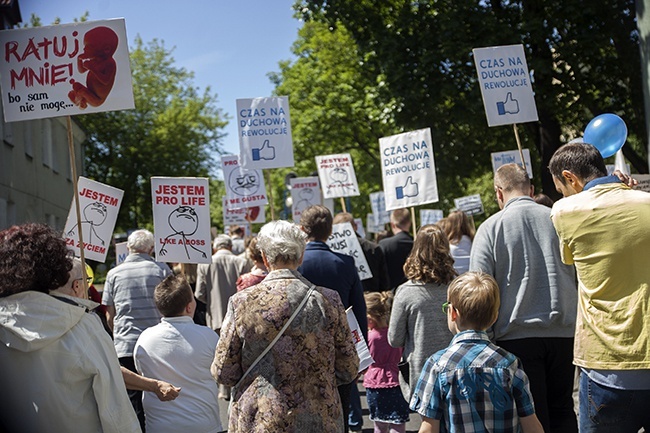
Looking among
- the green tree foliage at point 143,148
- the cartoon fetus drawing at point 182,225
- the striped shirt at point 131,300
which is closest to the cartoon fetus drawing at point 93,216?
the cartoon fetus drawing at point 182,225

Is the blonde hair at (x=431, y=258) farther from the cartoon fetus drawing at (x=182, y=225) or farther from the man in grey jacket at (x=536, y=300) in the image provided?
the cartoon fetus drawing at (x=182, y=225)

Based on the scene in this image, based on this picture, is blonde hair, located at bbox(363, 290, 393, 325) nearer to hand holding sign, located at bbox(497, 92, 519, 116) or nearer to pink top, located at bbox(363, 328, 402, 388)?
pink top, located at bbox(363, 328, 402, 388)

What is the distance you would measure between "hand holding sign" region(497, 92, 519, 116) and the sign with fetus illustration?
4.09m

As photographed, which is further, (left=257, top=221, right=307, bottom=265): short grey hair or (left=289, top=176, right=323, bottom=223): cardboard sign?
(left=289, top=176, right=323, bottom=223): cardboard sign

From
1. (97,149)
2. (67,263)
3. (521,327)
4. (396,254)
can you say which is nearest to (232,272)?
(396,254)

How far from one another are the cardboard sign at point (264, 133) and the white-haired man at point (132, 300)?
3767 millimetres

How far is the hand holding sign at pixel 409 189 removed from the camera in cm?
991

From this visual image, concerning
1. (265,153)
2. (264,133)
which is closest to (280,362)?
(265,153)

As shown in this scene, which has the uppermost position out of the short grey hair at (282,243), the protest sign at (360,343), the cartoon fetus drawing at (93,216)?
the cartoon fetus drawing at (93,216)

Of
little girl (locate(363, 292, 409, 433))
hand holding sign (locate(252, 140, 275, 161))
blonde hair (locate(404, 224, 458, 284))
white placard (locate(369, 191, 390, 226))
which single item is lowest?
little girl (locate(363, 292, 409, 433))

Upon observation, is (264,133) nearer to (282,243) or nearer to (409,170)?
(409,170)

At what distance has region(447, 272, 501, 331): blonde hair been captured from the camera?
387 cm

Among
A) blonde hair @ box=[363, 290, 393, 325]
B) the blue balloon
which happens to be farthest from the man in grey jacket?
blonde hair @ box=[363, 290, 393, 325]

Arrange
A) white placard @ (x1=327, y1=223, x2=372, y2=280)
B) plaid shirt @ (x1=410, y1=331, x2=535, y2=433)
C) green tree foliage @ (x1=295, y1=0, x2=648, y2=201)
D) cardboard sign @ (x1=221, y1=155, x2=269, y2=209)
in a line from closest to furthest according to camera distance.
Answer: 1. plaid shirt @ (x1=410, y1=331, x2=535, y2=433)
2. white placard @ (x1=327, y1=223, x2=372, y2=280)
3. cardboard sign @ (x1=221, y1=155, x2=269, y2=209)
4. green tree foliage @ (x1=295, y1=0, x2=648, y2=201)
